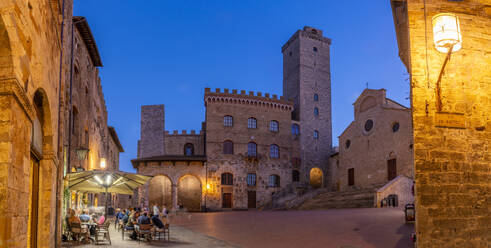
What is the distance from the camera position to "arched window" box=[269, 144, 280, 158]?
1593 inches

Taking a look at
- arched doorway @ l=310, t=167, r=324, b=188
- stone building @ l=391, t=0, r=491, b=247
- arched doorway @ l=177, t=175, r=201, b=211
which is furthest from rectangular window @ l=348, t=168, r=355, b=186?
stone building @ l=391, t=0, r=491, b=247

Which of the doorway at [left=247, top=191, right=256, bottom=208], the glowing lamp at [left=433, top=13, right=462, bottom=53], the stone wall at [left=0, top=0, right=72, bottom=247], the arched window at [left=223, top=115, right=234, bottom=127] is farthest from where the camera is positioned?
the arched window at [left=223, top=115, right=234, bottom=127]

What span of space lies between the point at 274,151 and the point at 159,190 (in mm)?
11709

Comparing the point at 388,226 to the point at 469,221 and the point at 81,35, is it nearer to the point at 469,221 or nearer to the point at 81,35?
the point at 469,221

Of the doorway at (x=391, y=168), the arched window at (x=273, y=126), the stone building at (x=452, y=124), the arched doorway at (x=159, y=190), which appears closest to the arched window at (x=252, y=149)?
the arched window at (x=273, y=126)

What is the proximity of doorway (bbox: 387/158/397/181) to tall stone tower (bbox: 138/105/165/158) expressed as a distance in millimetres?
22505

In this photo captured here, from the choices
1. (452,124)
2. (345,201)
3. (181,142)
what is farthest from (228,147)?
(452,124)

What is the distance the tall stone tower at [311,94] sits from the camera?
42.2 meters

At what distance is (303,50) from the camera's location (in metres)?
43.6

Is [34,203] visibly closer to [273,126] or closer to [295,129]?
[273,126]

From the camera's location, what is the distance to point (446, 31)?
7273 millimetres

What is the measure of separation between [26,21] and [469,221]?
7.76 m

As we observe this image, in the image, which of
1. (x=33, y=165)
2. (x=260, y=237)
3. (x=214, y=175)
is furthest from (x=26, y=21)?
(x=214, y=175)

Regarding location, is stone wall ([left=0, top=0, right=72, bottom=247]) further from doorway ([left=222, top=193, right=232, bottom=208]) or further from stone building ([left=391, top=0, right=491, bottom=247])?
doorway ([left=222, top=193, right=232, bottom=208])
